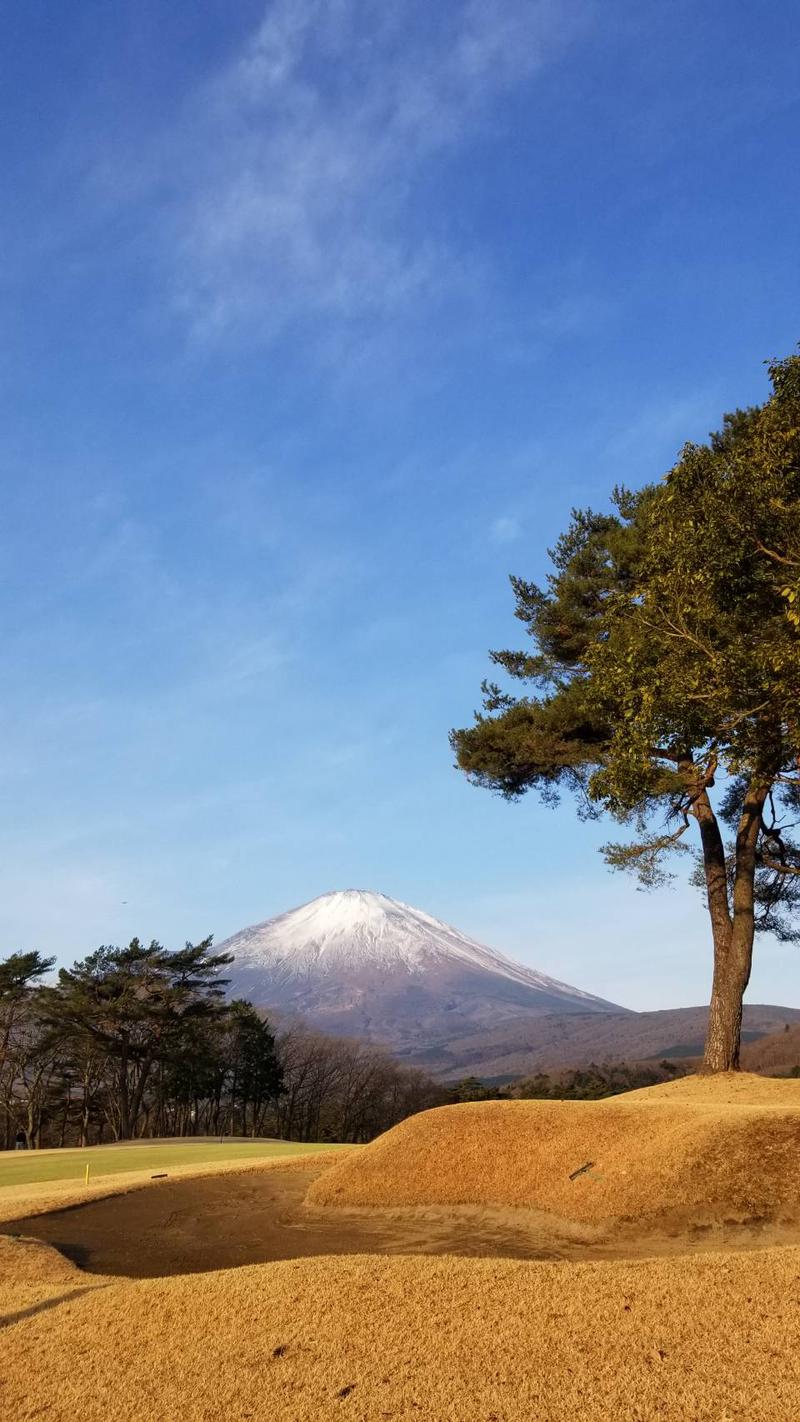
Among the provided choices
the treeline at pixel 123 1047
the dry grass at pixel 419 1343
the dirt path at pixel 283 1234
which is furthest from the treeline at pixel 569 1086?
the dry grass at pixel 419 1343

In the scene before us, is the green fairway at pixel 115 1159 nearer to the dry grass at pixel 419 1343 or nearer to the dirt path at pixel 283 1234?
the dirt path at pixel 283 1234

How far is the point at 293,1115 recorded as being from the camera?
6688 cm

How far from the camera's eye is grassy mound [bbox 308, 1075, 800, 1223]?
10.8 metres

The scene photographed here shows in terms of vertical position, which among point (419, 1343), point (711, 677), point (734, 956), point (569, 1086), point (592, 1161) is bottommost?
point (569, 1086)

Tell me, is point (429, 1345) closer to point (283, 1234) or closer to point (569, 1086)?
point (283, 1234)

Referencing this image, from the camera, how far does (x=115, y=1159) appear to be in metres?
23.4

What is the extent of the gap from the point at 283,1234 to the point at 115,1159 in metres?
14.3

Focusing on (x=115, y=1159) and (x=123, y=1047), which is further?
(x=123, y=1047)

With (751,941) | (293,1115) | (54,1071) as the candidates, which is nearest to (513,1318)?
(751,941)

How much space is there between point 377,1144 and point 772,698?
1041 cm

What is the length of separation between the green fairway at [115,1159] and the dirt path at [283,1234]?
6.40m

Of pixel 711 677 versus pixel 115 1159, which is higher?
pixel 711 677

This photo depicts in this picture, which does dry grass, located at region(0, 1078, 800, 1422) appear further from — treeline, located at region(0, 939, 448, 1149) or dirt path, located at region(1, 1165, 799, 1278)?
treeline, located at region(0, 939, 448, 1149)

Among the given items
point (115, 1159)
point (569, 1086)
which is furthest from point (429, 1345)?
point (569, 1086)
